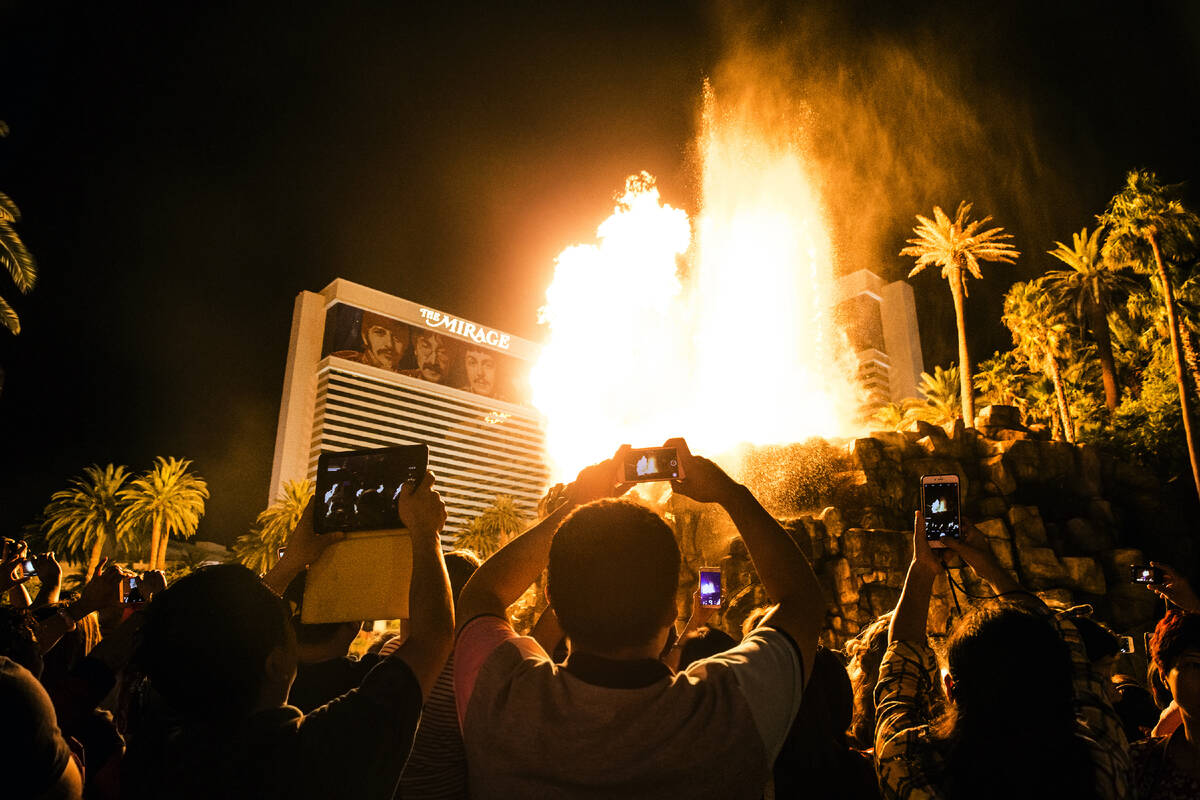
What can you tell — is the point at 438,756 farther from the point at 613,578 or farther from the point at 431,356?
the point at 431,356

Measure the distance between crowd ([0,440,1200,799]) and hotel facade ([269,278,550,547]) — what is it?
9527 cm

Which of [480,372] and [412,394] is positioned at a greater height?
[480,372]

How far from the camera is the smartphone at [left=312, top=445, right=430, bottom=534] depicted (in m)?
2.79

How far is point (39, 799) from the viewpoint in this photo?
8.54ft

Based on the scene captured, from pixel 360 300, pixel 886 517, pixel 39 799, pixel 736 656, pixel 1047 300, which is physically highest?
pixel 360 300

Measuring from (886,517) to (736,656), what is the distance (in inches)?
1020

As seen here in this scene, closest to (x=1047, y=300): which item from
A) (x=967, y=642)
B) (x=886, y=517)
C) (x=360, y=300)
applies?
(x=886, y=517)

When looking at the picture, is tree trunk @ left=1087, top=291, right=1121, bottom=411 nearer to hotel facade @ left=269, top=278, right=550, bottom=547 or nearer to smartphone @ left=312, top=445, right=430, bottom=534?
smartphone @ left=312, top=445, right=430, bottom=534

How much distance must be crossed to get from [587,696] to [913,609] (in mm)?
1858

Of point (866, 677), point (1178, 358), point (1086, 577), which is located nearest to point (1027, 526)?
point (1086, 577)

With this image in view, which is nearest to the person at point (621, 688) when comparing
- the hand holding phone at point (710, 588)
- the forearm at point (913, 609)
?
the forearm at point (913, 609)

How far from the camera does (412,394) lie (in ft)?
371

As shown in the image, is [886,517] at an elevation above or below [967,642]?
above

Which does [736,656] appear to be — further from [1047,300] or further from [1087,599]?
[1047,300]
